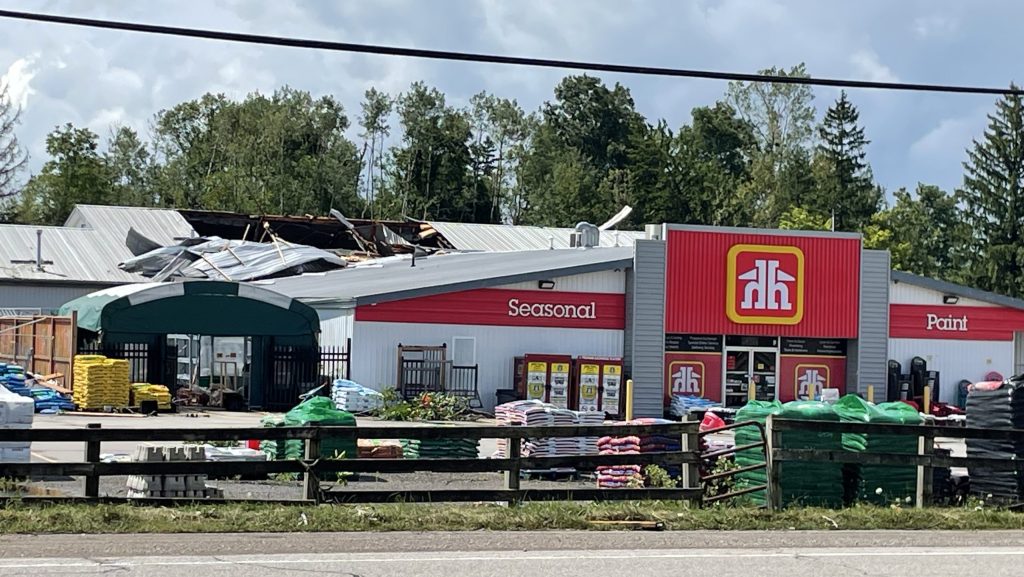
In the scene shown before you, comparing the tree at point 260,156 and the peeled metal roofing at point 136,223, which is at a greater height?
the tree at point 260,156

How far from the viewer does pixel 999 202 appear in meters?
92.1

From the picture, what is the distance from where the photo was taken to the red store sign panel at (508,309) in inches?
1561

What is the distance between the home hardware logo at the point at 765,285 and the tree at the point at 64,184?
67158 mm

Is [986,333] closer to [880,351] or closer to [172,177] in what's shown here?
[880,351]

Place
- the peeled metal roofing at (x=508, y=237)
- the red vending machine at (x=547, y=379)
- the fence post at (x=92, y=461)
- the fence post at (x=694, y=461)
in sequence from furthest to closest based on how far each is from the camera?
the peeled metal roofing at (x=508, y=237) < the red vending machine at (x=547, y=379) < the fence post at (x=694, y=461) < the fence post at (x=92, y=461)

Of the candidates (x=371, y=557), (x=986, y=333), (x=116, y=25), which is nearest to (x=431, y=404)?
(x=986, y=333)

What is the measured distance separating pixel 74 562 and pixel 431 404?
26.5 meters

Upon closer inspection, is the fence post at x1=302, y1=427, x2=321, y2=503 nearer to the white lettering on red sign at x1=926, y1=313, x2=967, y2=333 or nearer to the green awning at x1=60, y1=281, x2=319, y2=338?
the green awning at x1=60, y1=281, x2=319, y2=338

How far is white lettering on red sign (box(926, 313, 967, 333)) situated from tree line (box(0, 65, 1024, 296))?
46.4m

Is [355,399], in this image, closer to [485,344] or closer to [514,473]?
[485,344]

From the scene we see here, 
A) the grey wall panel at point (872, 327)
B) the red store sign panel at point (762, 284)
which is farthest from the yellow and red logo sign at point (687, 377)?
the grey wall panel at point (872, 327)

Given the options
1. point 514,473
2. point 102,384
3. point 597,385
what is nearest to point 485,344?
point 597,385

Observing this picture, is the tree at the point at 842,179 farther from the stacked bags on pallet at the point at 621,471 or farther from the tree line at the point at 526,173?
the stacked bags on pallet at the point at 621,471

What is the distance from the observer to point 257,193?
98.9 meters
